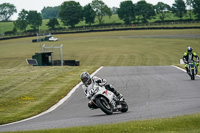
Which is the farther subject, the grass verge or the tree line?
the tree line

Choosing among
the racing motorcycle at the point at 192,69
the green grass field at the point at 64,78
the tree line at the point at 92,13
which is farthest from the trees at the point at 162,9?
the racing motorcycle at the point at 192,69

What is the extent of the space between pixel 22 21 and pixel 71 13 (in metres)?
20.1

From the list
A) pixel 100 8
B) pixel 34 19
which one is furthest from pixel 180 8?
pixel 34 19

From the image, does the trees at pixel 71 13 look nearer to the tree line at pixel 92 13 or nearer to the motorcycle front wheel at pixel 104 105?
the tree line at pixel 92 13

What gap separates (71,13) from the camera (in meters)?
167

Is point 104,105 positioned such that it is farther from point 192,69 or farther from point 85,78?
point 192,69

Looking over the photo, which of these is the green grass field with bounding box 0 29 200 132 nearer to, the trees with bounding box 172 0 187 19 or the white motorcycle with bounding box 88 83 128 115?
the white motorcycle with bounding box 88 83 128 115

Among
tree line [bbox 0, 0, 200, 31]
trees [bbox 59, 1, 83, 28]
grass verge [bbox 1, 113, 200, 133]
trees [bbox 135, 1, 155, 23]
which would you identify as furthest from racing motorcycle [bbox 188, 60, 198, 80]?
trees [bbox 59, 1, 83, 28]

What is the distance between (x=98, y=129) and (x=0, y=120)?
17.2 ft

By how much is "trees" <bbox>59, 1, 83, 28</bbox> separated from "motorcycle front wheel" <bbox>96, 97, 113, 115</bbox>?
150235 millimetres

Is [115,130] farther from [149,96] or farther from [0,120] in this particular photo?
[149,96]

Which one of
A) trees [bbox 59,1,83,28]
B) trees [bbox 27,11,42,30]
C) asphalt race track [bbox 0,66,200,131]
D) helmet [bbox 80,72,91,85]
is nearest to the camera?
asphalt race track [bbox 0,66,200,131]

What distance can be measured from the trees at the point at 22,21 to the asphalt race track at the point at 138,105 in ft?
468

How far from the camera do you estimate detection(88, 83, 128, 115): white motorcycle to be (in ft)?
41.3
